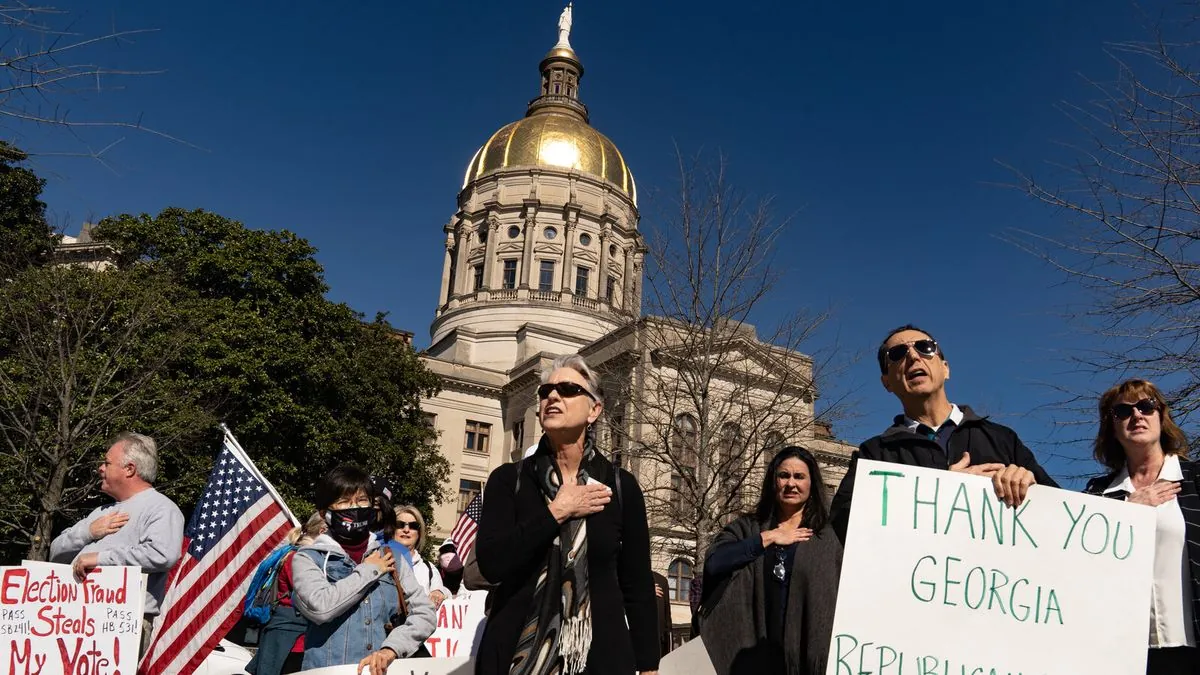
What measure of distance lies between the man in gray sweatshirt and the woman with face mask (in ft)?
4.88

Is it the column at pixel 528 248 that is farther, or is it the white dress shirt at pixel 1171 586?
the column at pixel 528 248

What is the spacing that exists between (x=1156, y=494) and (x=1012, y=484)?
80cm

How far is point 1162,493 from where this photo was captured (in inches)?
149

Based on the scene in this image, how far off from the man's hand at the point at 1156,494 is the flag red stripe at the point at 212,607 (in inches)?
219

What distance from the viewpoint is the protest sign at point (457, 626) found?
7953 mm

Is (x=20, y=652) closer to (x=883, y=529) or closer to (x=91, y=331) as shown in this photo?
(x=883, y=529)

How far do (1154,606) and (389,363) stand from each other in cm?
3367

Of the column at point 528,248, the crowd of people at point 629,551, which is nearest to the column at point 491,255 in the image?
the column at point 528,248

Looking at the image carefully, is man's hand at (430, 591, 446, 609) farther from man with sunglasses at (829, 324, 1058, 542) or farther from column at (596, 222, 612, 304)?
column at (596, 222, 612, 304)

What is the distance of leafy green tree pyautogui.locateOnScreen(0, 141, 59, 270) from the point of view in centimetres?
3055

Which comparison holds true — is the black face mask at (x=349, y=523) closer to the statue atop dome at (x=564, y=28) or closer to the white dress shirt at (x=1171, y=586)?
the white dress shirt at (x=1171, y=586)

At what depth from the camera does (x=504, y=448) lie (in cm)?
5284

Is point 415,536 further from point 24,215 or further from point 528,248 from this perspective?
point 528,248

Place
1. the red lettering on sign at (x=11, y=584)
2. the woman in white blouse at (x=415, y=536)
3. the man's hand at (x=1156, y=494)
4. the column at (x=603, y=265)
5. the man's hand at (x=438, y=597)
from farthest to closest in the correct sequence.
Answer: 1. the column at (x=603, y=265)
2. the man's hand at (x=438, y=597)
3. the woman in white blouse at (x=415, y=536)
4. the red lettering on sign at (x=11, y=584)
5. the man's hand at (x=1156, y=494)
